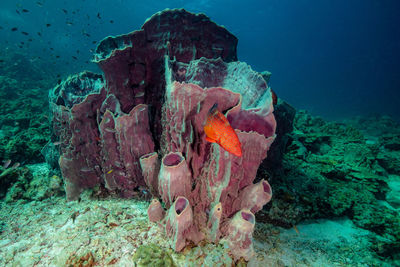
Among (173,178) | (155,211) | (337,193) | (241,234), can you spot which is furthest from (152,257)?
(337,193)

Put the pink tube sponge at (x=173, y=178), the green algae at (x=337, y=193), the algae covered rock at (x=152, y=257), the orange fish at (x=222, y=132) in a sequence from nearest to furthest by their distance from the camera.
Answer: the orange fish at (x=222, y=132) → the algae covered rock at (x=152, y=257) → the pink tube sponge at (x=173, y=178) → the green algae at (x=337, y=193)

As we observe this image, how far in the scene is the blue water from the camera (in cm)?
4959

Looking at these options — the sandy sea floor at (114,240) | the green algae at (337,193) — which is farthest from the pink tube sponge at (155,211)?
the green algae at (337,193)

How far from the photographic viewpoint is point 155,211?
5.70 feet

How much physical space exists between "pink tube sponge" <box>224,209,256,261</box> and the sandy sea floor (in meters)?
0.12

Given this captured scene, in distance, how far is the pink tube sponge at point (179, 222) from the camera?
1479mm

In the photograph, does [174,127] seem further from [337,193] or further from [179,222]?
[337,193]

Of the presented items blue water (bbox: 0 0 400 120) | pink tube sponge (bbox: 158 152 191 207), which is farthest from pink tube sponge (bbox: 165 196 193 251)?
blue water (bbox: 0 0 400 120)

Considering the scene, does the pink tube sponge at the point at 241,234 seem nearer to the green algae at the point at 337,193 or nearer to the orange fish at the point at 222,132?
the orange fish at the point at 222,132

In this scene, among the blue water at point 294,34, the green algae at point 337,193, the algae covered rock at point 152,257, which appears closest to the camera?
the algae covered rock at point 152,257

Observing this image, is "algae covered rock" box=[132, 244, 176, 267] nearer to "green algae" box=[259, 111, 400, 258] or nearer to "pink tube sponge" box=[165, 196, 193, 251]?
"pink tube sponge" box=[165, 196, 193, 251]

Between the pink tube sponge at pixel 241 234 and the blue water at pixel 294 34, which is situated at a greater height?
the blue water at pixel 294 34

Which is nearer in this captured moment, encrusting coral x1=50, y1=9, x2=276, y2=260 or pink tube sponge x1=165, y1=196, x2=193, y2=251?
pink tube sponge x1=165, y1=196, x2=193, y2=251

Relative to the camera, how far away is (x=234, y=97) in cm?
174
